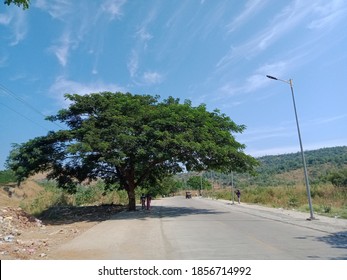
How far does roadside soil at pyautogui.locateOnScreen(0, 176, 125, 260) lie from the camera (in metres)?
11.7

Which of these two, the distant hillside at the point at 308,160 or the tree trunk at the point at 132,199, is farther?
the distant hillside at the point at 308,160

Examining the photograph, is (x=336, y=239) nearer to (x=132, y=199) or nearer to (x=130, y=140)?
(x=130, y=140)

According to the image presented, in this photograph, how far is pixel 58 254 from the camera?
10695 mm

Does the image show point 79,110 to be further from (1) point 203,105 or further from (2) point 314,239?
(2) point 314,239

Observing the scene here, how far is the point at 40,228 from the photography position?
2089 cm

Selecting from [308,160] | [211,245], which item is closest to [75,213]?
[211,245]

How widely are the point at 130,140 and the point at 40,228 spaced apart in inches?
292

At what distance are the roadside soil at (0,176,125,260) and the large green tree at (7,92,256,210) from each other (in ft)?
9.80

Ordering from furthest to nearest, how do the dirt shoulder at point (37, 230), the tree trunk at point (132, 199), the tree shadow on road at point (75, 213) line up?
1. the tree trunk at point (132, 199)
2. the tree shadow on road at point (75, 213)
3. the dirt shoulder at point (37, 230)

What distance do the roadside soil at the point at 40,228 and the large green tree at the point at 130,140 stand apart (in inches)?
118

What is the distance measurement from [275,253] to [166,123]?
15327 mm

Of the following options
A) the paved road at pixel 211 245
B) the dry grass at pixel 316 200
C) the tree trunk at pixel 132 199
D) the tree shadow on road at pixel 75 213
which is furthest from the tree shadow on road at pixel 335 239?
the tree trunk at pixel 132 199

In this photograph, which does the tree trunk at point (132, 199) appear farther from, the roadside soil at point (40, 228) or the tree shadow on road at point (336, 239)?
the tree shadow on road at point (336, 239)

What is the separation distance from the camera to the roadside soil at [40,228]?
1170 cm
